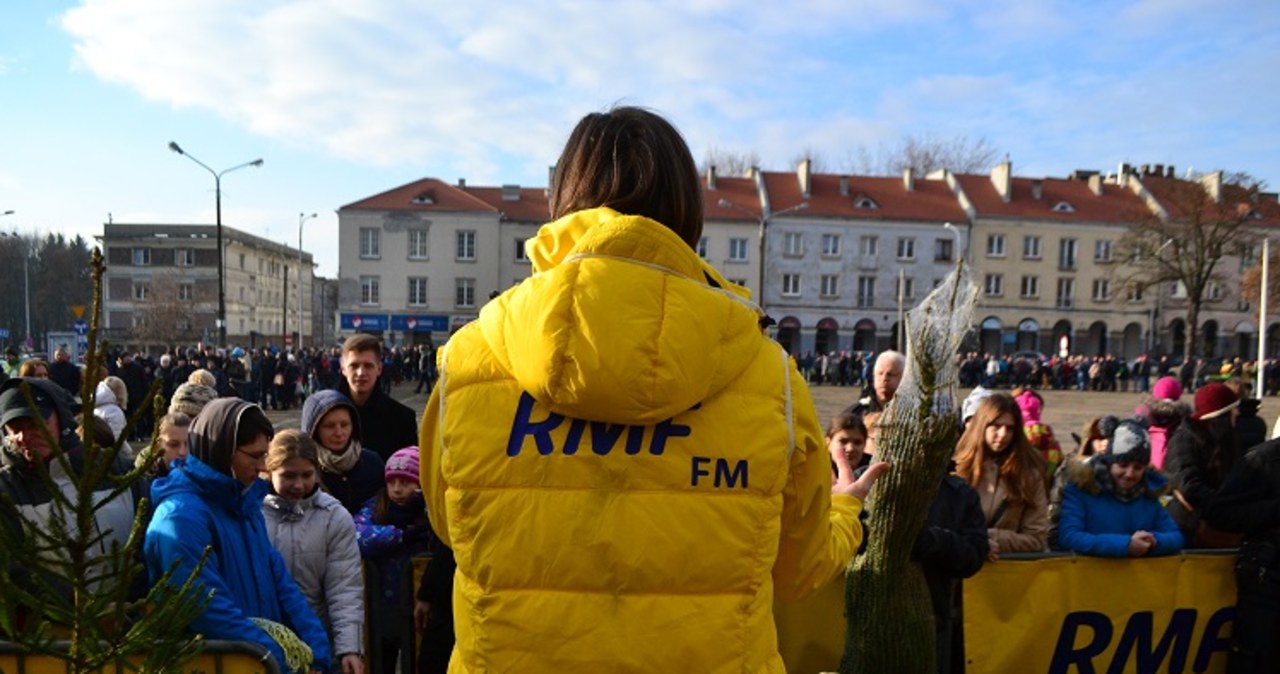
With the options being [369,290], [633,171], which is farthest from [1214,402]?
[369,290]

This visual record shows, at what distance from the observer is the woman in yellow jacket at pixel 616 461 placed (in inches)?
53.4

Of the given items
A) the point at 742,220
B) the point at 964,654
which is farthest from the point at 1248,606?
the point at 742,220

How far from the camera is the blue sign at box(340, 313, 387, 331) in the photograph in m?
56.5

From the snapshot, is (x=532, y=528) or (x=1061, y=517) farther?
(x=1061, y=517)

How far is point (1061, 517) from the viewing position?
4.69 m

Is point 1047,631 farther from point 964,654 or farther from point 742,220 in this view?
point 742,220

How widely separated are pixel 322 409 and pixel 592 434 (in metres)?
3.60

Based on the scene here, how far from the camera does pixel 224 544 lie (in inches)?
119

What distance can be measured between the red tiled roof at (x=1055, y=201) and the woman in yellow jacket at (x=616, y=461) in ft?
205

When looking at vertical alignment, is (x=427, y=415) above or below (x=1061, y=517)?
above

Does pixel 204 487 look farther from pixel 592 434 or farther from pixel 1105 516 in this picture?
pixel 1105 516

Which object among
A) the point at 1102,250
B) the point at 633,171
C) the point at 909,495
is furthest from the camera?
the point at 1102,250

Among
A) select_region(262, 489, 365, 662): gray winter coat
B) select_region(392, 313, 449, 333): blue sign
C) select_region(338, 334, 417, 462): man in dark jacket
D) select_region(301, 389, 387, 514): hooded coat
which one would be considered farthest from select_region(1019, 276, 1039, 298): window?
select_region(262, 489, 365, 662): gray winter coat

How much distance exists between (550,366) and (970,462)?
156 inches
